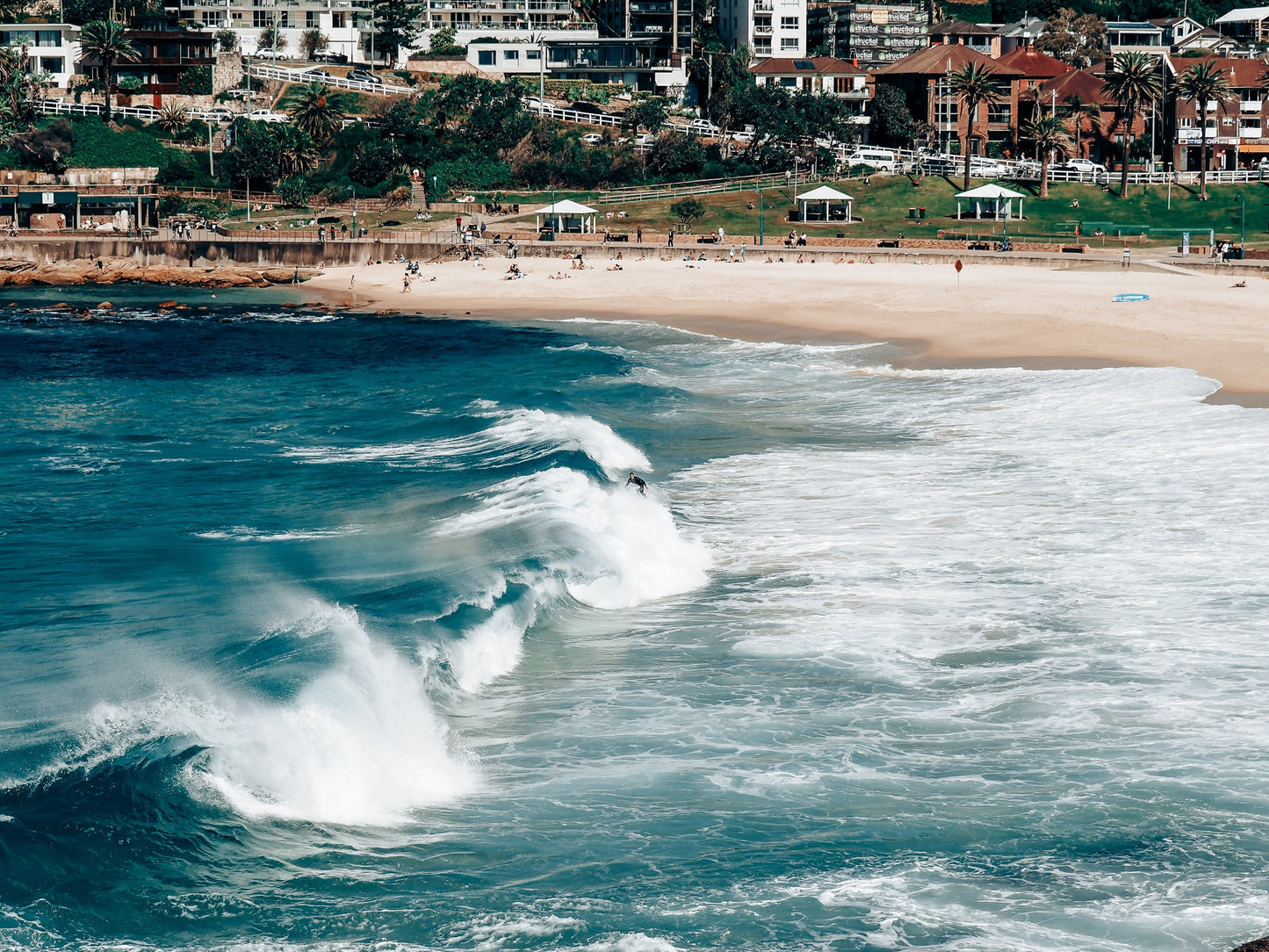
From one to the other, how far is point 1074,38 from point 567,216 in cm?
Answer: 7385

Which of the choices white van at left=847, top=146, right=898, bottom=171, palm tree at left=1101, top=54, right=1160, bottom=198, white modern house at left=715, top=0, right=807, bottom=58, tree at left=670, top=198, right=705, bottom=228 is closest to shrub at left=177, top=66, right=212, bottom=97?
white modern house at left=715, top=0, right=807, bottom=58

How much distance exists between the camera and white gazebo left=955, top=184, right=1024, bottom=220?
237ft

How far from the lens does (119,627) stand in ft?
62.7

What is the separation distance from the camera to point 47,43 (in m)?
114

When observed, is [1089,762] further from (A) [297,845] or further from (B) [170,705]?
(B) [170,705]

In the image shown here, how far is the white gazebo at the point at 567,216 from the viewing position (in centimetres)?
7488

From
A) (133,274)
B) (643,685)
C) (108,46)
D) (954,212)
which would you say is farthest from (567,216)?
(643,685)

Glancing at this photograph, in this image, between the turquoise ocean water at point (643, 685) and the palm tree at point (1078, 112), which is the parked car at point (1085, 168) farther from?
the turquoise ocean water at point (643, 685)

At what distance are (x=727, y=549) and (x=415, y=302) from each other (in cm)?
4233

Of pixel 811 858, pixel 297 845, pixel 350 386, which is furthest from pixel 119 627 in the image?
pixel 350 386

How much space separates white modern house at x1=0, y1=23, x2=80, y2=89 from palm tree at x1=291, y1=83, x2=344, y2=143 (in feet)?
97.7

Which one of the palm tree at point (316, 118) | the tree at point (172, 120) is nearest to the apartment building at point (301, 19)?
the tree at point (172, 120)

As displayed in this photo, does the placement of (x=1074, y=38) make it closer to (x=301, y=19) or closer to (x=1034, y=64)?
(x=1034, y=64)

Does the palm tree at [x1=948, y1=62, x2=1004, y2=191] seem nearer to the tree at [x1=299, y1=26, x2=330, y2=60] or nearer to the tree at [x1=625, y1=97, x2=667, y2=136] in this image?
the tree at [x1=625, y1=97, x2=667, y2=136]
